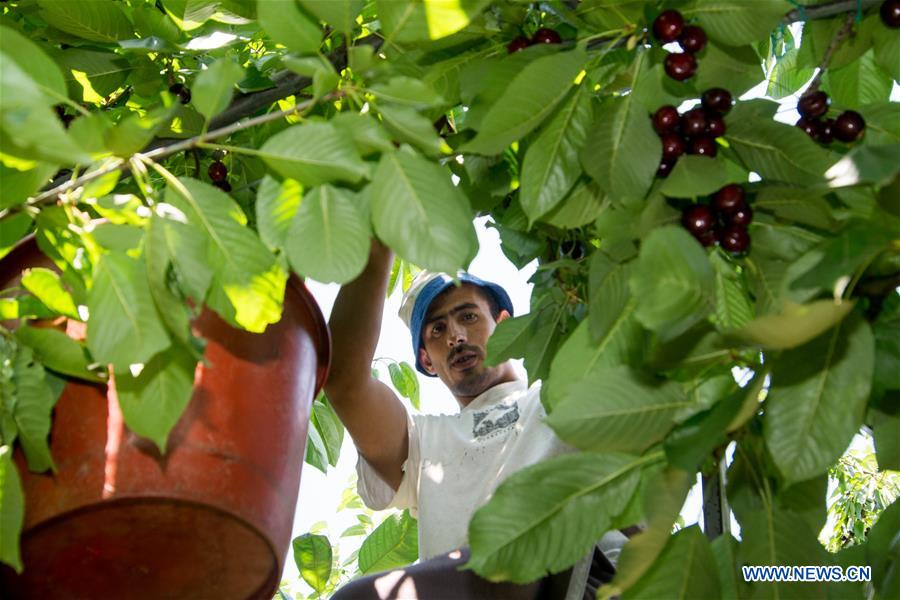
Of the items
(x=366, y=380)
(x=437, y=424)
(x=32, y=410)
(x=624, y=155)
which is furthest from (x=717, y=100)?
(x=437, y=424)

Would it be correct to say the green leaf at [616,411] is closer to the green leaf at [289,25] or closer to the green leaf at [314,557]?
the green leaf at [289,25]

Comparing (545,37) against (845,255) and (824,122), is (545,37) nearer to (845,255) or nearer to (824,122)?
(824,122)

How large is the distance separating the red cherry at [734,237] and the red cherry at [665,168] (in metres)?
0.10

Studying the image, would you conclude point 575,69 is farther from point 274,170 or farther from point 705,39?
point 274,170

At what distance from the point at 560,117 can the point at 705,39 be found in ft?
0.61

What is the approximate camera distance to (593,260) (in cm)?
135

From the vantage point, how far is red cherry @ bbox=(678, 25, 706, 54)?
1345mm

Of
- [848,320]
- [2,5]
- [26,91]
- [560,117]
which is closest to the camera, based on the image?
[26,91]

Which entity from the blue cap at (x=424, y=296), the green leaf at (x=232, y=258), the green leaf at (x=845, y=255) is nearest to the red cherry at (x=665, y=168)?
the green leaf at (x=845, y=255)

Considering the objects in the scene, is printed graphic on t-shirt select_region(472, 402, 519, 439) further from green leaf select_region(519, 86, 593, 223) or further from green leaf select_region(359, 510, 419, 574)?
green leaf select_region(519, 86, 593, 223)

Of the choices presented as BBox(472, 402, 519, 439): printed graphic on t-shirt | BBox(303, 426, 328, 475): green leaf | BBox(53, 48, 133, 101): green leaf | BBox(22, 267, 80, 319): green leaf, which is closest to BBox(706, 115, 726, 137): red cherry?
BBox(22, 267, 80, 319): green leaf

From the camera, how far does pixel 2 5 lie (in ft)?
6.01

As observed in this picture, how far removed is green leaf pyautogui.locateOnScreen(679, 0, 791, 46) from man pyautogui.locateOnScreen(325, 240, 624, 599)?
0.88 m

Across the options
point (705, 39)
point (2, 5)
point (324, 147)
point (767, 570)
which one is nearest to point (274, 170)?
point (324, 147)
